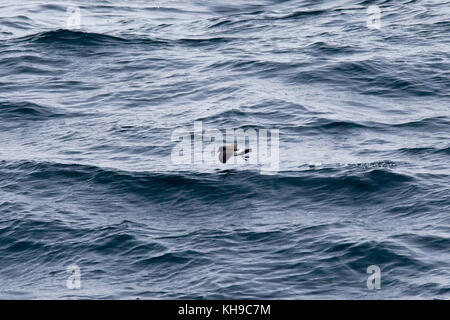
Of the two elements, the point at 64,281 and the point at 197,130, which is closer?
the point at 64,281

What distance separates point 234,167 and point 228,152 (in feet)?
2.38

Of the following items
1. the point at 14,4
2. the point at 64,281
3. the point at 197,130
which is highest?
the point at 14,4

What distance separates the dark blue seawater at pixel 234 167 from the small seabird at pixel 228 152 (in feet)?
1.82

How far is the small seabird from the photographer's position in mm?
24625

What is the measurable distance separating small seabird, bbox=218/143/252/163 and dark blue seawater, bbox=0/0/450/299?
0.56 metres

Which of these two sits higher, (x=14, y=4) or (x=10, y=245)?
(x=14, y=4)

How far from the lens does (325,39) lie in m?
34.4

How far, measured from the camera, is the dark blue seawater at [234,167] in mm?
19188

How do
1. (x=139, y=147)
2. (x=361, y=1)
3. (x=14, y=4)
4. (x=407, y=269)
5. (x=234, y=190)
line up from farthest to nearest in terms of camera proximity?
(x=14, y=4), (x=361, y=1), (x=139, y=147), (x=234, y=190), (x=407, y=269)

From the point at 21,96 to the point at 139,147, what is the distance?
578 cm

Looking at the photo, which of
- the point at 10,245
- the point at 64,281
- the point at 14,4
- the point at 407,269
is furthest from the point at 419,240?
the point at 14,4

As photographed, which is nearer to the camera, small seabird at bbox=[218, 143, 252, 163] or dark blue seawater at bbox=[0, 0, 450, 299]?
dark blue seawater at bbox=[0, 0, 450, 299]

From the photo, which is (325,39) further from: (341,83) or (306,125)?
(306,125)

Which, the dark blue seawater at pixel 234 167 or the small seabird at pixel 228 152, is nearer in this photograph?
the dark blue seawater at pixel 234 167
